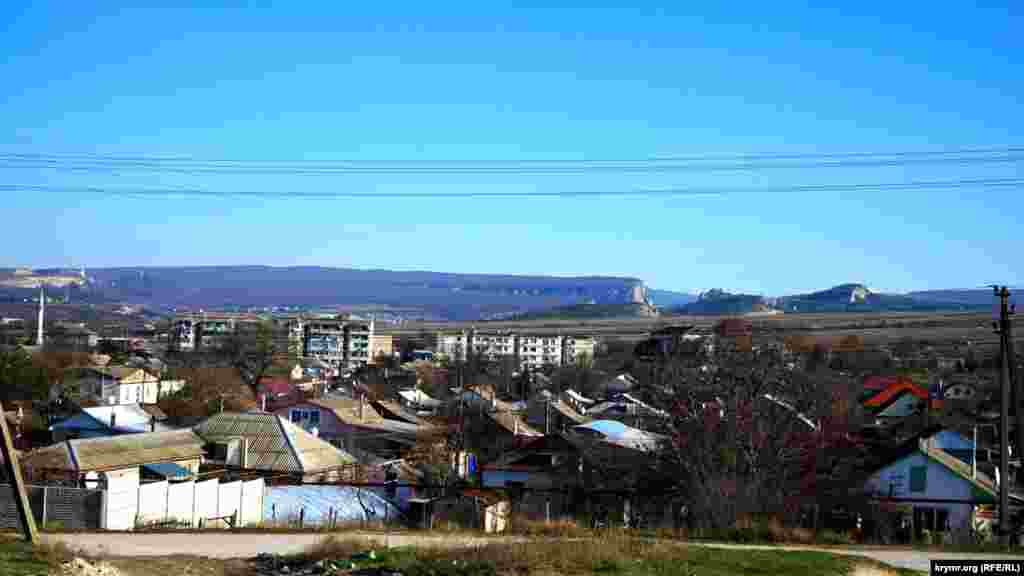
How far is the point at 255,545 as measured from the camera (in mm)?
15562

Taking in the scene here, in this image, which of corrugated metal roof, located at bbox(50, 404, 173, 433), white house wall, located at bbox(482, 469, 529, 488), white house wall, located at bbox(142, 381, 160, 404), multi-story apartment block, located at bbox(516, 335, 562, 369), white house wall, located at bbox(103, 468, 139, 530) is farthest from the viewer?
multi-story apartment block, located at bbox(516, 335, 562, 369)

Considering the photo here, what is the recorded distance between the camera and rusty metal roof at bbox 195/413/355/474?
3133cm

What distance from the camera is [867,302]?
11944 cm

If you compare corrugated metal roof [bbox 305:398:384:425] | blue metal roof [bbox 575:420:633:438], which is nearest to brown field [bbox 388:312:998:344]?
corrugated metal roof [bbox 305:398:384:425]

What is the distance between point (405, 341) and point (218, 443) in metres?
82.9

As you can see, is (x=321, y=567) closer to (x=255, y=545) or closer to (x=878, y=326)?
(x=255, y=545)

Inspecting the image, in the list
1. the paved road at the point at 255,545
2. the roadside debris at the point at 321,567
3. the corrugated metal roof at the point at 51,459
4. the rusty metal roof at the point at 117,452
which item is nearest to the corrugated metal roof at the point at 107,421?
the rusty metal roof at the point at 117,452

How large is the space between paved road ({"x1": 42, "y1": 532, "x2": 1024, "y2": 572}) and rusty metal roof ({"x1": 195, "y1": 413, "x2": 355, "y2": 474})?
552 inches

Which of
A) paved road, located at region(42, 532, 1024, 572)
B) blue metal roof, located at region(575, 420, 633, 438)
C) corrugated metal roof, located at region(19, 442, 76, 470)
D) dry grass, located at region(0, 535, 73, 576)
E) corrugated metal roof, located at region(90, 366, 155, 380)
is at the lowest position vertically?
corrugated metal roof, located at region(90, 366, 155, 380)

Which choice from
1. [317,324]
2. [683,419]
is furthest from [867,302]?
[683,419]

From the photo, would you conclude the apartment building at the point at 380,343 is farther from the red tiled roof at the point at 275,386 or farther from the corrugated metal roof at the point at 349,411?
the corrugated metal roof at the point at 349,411

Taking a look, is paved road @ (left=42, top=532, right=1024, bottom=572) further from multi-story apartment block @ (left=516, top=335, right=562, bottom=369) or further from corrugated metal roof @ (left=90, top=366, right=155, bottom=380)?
multi-story apartment block @ (left=516, top=335, right=562, bottom=369)

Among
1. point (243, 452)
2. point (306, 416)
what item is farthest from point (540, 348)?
point (243, 452)

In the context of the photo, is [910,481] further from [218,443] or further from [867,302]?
[867,302]
